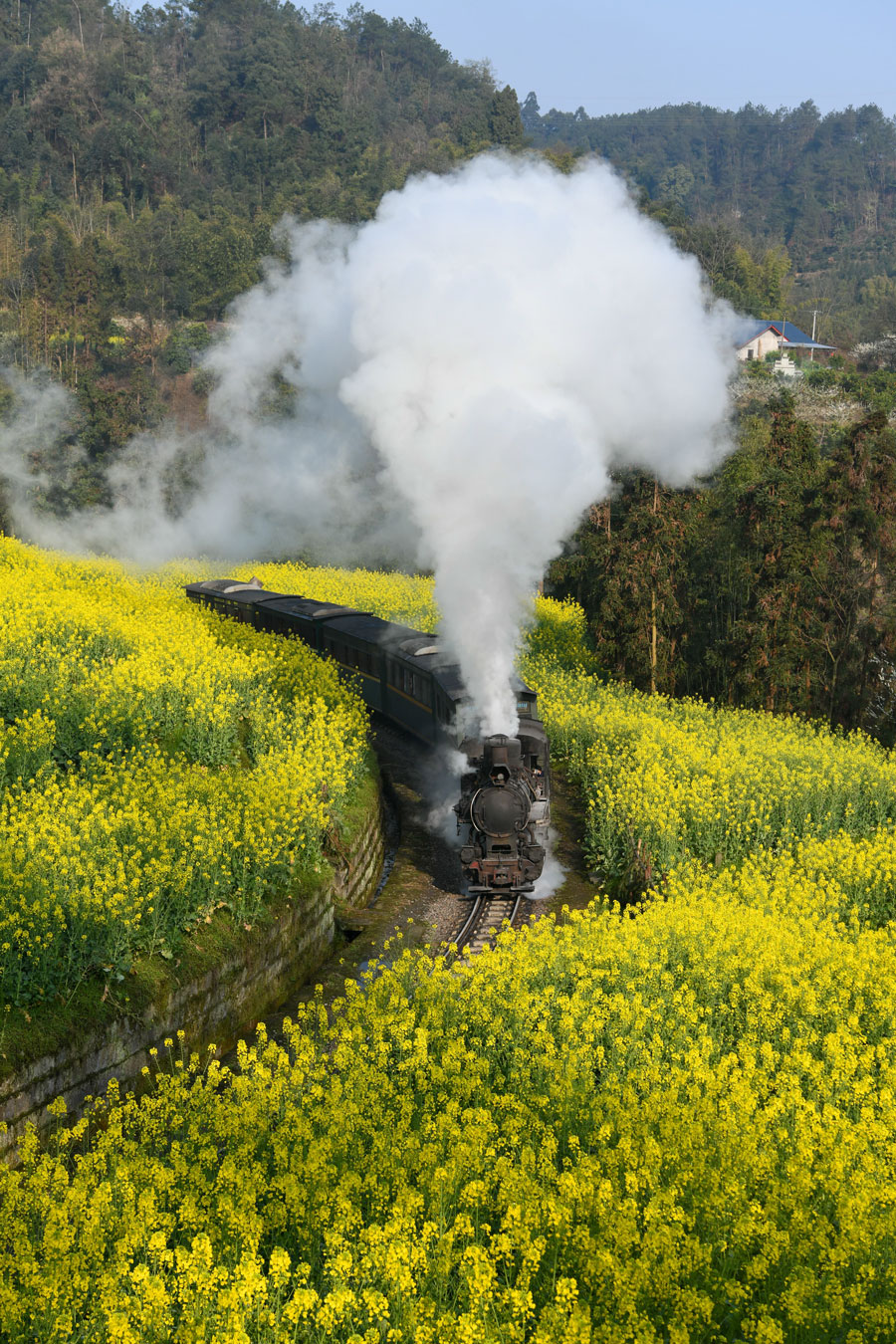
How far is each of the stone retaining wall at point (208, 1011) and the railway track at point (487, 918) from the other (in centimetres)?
198

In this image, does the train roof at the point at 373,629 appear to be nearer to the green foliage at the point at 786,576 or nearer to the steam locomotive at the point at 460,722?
the steam locomotive at the point at 460,722

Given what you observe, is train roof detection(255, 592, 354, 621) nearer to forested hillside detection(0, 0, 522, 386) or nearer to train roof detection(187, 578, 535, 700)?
train roof detection(187, 578, 535, 700)

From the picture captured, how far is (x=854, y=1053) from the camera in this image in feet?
33.9

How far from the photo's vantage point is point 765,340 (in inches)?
3752

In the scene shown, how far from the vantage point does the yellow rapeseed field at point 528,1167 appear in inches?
252

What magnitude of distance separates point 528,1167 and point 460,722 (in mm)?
10434

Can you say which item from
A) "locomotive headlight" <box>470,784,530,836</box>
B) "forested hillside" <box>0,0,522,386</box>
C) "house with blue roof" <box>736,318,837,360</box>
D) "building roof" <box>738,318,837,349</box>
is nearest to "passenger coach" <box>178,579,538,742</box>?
"locomotive headlight" <box>470,784,530,836</box>

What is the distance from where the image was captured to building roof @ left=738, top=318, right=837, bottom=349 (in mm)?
93875

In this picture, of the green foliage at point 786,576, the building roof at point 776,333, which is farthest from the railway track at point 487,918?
the building roof at point 776,333

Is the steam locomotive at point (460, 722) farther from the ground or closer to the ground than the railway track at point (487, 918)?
farther from the ground

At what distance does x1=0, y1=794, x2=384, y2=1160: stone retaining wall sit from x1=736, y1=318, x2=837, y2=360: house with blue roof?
277 ft

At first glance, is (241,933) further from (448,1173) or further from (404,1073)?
(448,1173)

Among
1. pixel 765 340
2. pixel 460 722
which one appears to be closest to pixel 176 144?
pixel 765 340

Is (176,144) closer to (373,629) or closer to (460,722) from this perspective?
(373,629)
